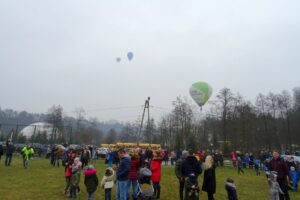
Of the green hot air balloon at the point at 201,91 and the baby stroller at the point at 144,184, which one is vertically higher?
the green hot air balloon at the point at 201,91

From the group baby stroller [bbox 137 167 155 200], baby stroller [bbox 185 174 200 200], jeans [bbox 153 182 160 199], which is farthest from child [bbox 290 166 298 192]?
baby stroller [bbox 185 174 200 200]

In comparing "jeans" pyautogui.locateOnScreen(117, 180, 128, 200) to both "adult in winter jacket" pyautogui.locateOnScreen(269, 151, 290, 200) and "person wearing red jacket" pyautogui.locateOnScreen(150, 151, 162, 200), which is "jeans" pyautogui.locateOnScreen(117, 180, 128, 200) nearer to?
"person wearing red jacket" pyautogui.locateOnScreen(150, 151, 162, 200)

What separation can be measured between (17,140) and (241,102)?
3018cm

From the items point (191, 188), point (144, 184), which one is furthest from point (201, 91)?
point (191, 188)

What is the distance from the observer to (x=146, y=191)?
972 cm

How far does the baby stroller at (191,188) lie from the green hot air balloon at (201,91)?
1948 cm

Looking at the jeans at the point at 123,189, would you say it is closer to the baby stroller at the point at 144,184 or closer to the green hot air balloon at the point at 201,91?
the baby stroller at the point at 144,184

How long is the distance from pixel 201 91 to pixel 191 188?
1976 cm

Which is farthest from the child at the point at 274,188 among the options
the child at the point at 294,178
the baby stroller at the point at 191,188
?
the child at the point at 294,178

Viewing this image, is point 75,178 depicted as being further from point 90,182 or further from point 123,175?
point 123,175

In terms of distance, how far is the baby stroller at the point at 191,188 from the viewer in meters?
8.10

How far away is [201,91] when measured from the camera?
27.4 m

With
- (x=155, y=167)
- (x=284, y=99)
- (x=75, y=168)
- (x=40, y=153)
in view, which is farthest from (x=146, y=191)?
(x=284, y=99)

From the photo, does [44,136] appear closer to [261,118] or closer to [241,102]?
[241,102]
